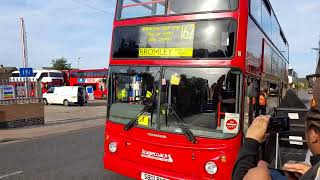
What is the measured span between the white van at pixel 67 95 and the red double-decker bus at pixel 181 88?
29787 millimetres

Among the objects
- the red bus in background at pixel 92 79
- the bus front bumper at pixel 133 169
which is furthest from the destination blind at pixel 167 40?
the red bus in background at pixel 92 79

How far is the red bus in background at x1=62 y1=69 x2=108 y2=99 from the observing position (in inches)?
1750

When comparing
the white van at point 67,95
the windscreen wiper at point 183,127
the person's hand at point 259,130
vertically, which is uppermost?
the person's hand at point 259,130

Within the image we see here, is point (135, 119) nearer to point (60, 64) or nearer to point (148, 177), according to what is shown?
point (148, 177)

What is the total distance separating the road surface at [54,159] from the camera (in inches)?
312

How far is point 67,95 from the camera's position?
35.9 metres

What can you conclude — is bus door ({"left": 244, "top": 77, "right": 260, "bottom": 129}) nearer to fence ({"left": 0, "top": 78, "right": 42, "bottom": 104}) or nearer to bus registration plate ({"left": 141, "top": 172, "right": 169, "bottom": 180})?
bus registration plate ({"left": 141, "top": 172, "right": 169, "bottom": 180})

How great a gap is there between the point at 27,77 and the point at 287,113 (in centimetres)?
1512

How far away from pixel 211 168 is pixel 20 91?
48.6 feet

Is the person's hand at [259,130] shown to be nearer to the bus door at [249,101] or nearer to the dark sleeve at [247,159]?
the dark sleeve at [247,159]

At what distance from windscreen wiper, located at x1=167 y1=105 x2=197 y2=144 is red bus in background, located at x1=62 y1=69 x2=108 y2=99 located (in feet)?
125

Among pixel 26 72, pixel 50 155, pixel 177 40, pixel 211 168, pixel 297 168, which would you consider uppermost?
pixel 177 40

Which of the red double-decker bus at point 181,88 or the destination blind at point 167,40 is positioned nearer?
the red double-decker bus at point 181,88

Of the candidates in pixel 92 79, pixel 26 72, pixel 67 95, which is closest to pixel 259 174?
pixel 26 72
